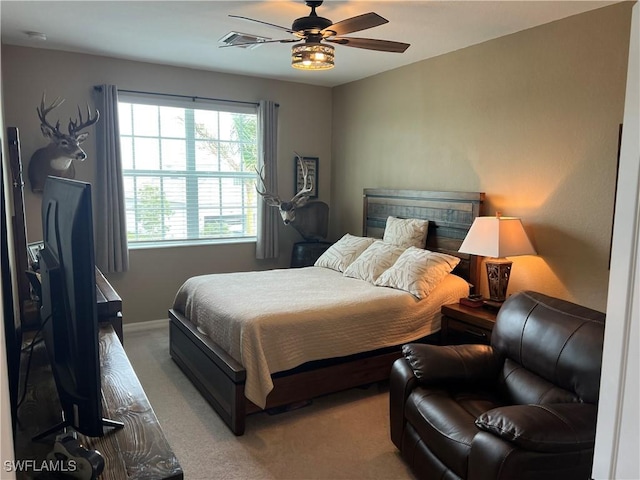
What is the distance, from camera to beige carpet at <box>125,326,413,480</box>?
2.48 m

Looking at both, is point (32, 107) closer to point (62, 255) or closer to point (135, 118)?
point (135, 118)

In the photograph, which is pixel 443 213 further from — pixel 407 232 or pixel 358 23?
pixel 358 23

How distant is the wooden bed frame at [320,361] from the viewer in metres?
2.89

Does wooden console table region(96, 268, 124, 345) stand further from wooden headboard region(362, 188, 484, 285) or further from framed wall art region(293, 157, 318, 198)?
framed wall art region(293, 157, 318, 198)

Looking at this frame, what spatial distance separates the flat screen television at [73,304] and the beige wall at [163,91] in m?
3.32

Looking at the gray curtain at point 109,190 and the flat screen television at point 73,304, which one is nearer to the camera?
the flat screen television at point 73,304

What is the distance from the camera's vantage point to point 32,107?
4070 mm

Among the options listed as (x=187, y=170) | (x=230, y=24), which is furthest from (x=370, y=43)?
(x=187, y=170)

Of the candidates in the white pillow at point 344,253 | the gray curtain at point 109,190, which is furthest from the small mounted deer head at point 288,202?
the gray curtain at point 109,190

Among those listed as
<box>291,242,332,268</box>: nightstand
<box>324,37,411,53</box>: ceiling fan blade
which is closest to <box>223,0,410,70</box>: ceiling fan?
<box>324,37,411,53</box>: ceiling fan blade

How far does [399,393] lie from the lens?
246 cm

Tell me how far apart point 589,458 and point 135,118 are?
4.51 metres

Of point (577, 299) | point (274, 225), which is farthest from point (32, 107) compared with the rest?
point (577, 299)

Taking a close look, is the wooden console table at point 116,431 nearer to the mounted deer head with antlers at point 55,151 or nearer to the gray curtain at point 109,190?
the mounted deer head with antlers at point 55,151
